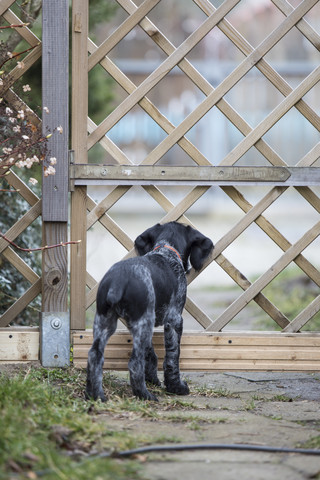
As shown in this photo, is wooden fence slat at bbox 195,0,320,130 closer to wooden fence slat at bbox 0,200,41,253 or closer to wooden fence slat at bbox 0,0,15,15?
wooden fence slat at bbox 0,0,15,15

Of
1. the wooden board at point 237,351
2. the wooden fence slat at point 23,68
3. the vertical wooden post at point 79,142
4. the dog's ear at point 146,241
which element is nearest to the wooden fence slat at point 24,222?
the vertical wooden post at point 79,142

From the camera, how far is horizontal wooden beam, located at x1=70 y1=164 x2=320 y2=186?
4172mm

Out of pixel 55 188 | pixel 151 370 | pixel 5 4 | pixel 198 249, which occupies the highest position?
pixel 5 4

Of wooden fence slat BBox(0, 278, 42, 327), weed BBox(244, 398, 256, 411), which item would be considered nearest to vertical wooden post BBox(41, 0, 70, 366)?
wooden fence slat BBox(0, 278, 42, 327)

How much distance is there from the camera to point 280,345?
4312 mm

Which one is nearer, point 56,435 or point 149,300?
point 56,435

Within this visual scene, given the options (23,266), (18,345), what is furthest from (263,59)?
(18,345)

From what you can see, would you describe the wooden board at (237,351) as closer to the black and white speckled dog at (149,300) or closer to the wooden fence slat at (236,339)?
the wooden fence slat at (236,339)

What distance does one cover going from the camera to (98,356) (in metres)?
3.53

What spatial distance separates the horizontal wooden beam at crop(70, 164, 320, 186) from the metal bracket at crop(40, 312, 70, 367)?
0.81 metres

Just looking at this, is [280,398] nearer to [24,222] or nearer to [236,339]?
[236,339]

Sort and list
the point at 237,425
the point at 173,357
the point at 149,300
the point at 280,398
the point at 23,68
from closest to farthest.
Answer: the point at 237,425, the point at 149,300, the point at 280,398, the point at 173,357, the point at 23,68

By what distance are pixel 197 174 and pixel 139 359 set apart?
1243 mm

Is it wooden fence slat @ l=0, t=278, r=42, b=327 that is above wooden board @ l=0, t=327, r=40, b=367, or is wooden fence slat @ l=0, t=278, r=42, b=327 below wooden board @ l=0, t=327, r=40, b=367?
above
